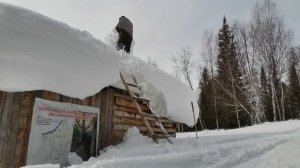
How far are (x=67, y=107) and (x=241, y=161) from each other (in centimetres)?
365

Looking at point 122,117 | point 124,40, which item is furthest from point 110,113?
point 124,40

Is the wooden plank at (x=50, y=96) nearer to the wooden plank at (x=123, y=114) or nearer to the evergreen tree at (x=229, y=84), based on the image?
the wooden plank at (x=123, y=114)

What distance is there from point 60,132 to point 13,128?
101cm

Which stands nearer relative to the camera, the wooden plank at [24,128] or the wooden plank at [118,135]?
the wooden plank at [24,128]

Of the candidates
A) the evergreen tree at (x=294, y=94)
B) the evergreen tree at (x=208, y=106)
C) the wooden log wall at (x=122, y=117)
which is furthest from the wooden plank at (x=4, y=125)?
the evergreen tree at (x=294, y=94)

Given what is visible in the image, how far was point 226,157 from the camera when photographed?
505cm

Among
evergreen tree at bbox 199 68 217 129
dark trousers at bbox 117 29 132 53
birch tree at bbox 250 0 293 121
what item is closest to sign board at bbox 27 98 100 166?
dark trousers at bbox 117 29 132 53

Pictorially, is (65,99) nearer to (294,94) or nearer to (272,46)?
(272,46)

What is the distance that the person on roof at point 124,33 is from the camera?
37.5 feet

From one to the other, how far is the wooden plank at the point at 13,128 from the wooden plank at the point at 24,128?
0.05 meters

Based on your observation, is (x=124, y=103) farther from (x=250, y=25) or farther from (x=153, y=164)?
(x=250, y=25)

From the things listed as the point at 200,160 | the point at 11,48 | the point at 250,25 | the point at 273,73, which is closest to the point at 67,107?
the point at 11,48

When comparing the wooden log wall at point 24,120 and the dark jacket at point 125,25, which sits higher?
the dark jacket at point 125,25

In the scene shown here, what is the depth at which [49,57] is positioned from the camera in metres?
5.13
